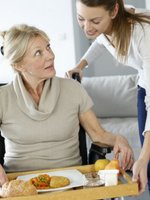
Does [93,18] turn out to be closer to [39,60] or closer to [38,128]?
[39,60]

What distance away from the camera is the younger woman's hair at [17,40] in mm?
1577

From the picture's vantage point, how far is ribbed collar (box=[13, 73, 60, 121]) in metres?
1.58

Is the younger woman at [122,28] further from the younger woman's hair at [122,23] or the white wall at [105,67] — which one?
the white wall at [105,67]

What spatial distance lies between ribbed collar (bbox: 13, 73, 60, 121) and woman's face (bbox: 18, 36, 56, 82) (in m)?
0.08

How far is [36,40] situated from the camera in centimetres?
160

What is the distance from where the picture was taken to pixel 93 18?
1.41 meters

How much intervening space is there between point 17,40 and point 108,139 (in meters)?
0.70

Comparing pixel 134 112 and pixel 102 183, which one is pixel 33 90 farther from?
pixel 134 112

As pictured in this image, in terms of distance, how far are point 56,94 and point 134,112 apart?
6.63 ft

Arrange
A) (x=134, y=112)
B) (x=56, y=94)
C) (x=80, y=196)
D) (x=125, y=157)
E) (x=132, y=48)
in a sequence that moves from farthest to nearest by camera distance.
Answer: (x=134, y=112)
(x=56, y=94)
(x=132, y=48)
(x=125, y=157)
(x=80, y=196)

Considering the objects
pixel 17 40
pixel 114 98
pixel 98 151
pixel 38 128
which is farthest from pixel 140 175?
pixel 114 98

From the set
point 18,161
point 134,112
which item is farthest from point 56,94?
point 134,112

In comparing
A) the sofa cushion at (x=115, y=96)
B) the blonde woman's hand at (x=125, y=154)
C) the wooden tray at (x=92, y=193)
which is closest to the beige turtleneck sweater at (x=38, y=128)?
the blonde woman's hand at (x=125, y=154)

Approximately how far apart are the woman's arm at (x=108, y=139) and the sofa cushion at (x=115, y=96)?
1887mm
